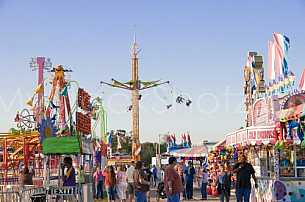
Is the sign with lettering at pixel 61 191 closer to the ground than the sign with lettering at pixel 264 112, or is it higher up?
closer to the ground

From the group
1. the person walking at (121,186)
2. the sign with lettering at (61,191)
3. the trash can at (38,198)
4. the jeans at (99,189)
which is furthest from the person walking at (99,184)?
the trash can at (38,198)

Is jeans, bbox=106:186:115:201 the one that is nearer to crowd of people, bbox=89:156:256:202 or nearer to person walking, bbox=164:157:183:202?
crowd of people, bbox=89:156:256:202

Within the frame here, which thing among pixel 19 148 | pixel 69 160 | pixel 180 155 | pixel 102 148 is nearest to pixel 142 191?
pixel 69 160

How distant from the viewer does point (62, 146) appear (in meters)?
15.3

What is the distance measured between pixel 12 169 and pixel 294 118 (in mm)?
20129

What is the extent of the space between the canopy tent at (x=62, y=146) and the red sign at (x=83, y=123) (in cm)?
137

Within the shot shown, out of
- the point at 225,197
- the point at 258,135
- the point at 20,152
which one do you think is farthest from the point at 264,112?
the point at 20,152

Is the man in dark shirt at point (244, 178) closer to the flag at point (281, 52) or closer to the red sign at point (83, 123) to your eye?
the red sign at point (83, 123)

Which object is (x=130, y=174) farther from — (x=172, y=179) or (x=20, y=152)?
(x=20, y=152)

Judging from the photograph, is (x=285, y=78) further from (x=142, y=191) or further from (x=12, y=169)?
(x=12, y=169)

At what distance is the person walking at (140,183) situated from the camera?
15062 mm

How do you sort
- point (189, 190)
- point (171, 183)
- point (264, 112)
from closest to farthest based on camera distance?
point (171, 183), point (264, 112), point (189, 190)

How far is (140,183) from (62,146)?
231 centimetres

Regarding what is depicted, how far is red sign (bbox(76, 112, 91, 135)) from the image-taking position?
17.3 m
